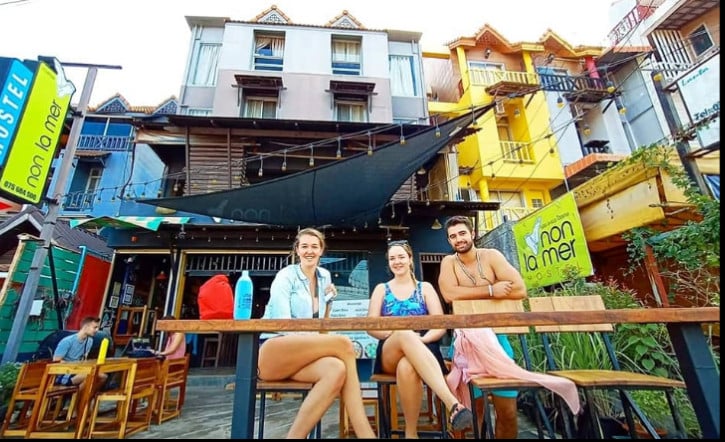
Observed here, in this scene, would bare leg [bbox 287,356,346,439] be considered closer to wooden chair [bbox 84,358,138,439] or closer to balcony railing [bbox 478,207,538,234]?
wooden chair [bbox 84,358,138,439]

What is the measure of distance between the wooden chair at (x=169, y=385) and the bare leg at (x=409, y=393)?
6.94ft

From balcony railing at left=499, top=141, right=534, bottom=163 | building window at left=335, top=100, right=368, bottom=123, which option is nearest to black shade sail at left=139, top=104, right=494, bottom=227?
building window at left=335, top=100, right=368, bottom=123

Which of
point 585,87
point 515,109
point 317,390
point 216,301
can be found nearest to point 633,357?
point 317,390

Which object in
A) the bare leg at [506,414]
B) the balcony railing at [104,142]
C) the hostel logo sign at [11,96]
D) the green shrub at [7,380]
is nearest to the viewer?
the bare leg at [506,414]

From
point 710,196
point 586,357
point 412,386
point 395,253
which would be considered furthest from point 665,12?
point 412,386

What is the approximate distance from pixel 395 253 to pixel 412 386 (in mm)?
685

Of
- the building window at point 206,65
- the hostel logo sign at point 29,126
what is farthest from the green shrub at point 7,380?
the building window at point 206,65

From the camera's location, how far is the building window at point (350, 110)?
6.56 metres

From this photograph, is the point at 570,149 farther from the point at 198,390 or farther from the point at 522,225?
the point at 198,390

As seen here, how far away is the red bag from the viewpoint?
212cm

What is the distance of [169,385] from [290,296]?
1.92 meters

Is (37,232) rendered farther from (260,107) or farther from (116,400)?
(116,400)

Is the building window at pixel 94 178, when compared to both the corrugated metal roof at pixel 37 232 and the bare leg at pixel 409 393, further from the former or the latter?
the bare leg at pixel 409 393

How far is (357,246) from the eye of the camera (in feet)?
16.1
